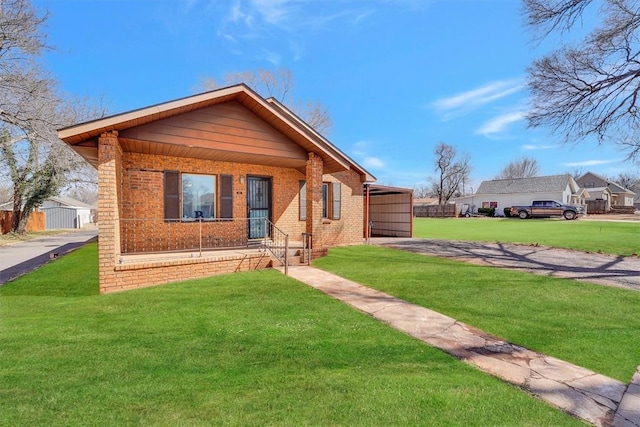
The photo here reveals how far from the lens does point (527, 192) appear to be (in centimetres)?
4106

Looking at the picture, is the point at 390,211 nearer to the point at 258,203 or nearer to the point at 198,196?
the point at 258,203

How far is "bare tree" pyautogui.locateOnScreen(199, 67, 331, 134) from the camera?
27828 mm

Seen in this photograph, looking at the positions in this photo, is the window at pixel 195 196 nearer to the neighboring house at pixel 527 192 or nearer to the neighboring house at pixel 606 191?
the neighboring house at pixel 527 192

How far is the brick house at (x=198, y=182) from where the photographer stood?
6.37 m

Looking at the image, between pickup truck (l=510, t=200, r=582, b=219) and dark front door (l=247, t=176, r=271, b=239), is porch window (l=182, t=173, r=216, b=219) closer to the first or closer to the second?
dark front door (l=247, t=176, r=271, b=239)

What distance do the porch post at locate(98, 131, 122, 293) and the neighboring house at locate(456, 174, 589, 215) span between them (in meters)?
45.9

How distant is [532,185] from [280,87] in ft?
115

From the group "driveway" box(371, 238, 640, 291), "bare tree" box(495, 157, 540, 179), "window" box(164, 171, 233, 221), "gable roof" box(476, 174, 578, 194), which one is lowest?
"driveway" box(371, 238, 640, 291)

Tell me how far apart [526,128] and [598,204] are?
39.0 m

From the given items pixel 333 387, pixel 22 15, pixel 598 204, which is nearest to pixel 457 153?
pixel 598 204

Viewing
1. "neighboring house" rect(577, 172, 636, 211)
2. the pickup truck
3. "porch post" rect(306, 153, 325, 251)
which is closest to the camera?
"porch post" rect(306, 153, 325, 251)

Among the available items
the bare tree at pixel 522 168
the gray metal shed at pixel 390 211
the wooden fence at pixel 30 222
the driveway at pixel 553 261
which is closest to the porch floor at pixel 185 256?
the driveway at pixel 553 261

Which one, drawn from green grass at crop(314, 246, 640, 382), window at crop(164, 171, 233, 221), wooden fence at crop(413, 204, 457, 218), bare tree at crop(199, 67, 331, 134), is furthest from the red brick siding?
wooden fence at crop(413, 204, 457, 218)

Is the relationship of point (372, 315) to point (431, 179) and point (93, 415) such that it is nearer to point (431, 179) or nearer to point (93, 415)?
point (93, 415)
